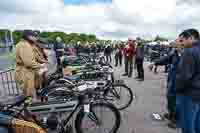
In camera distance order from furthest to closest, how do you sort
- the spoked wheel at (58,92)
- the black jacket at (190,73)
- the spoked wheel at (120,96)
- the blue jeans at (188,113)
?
1. the spoked wheel at (120,96)
2. the spoked wheel at (58,92)
3. the blue jeans at (188,113)
4. the black jacket at (190,73)

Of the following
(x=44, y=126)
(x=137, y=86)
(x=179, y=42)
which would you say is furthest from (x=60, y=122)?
(x=137, y=86)

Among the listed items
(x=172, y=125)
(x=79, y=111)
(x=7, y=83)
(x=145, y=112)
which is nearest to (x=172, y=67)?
(x=172, y=125)

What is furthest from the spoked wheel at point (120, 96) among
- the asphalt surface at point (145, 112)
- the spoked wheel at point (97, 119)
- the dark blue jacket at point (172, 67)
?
the spoked wheel at point (97, 119)

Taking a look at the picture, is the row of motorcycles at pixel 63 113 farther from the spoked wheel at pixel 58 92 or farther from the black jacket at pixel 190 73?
the black jacket at pixel 190 73

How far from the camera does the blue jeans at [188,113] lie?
365cm

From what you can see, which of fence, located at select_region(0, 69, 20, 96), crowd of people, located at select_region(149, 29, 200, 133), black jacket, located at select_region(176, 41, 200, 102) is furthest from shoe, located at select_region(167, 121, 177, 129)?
fence, located at select_region(0, 69, 20, 96)

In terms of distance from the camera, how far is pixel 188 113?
12.4ft

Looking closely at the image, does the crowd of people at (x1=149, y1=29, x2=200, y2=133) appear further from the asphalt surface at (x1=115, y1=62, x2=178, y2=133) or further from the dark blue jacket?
the asphalt surface at (x1=115, y1=62, x2=178, y2=133)

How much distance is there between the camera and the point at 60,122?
404 centimetres

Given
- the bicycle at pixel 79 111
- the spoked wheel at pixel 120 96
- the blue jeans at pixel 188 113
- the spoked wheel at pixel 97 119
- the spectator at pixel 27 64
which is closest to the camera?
the blue jeans at pixel 188 113

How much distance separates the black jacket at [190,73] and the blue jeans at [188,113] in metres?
0.12

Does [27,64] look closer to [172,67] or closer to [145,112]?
[172,67]

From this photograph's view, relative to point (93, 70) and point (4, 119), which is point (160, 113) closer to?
point (93, 70)

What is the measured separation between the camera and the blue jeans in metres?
3.65
